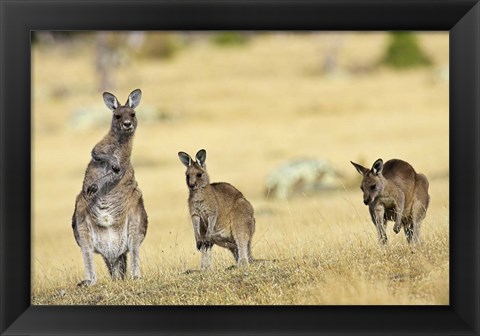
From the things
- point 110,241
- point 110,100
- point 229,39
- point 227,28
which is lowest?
point 110,241

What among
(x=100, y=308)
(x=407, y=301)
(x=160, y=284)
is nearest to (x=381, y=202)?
(x=407, y=301)

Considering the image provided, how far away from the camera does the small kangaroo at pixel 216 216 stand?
848 centimetres

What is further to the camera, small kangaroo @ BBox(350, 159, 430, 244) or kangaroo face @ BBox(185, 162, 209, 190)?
small kangaroo @ BBox(350, 159, 430, 244)

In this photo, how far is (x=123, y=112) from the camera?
8.23m

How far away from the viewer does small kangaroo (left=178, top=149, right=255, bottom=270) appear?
848cm

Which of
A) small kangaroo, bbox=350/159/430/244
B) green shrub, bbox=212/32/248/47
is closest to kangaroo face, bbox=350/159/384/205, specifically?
small kangaroo, bbox=350/159/430/244

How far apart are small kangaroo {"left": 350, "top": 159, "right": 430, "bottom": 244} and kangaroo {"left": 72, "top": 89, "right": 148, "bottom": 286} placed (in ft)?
7.39

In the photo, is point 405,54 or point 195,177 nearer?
point 195,177

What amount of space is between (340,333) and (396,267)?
117 centimetres

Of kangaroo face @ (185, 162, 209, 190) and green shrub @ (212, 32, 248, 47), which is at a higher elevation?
green shrub @ (212, 32, 248, 47)

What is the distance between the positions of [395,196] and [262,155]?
19.3 metres

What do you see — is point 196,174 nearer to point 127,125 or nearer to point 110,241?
point 127,125

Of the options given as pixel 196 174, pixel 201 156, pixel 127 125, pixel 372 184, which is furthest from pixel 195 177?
pixel 372 184

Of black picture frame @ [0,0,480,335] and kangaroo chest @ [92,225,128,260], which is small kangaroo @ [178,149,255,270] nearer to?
kangaroo chest @ [92,225,128,260]
